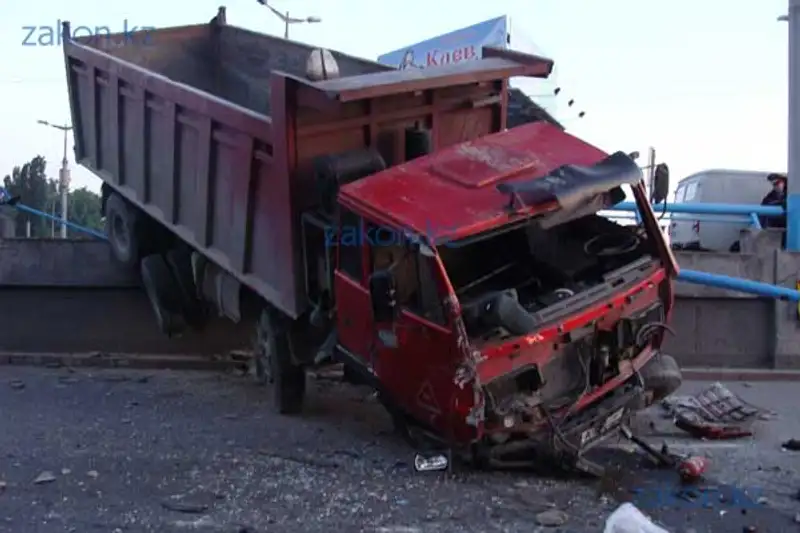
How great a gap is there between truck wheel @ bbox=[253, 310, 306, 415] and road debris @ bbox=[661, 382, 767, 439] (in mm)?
3070

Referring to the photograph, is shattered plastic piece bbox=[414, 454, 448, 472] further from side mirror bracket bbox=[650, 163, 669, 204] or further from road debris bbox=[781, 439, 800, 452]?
road debris bbox=[781, 439, 800, 452]

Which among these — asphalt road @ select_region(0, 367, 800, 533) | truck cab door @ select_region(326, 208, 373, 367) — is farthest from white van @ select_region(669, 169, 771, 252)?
truck cab door @ select_region(326, 208, 373, 367)

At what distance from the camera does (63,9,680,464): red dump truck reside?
5875 mm

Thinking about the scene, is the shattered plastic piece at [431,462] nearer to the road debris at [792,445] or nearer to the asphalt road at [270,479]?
the asphalt road at [270,479]

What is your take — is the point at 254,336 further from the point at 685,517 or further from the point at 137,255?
the point at 685,517

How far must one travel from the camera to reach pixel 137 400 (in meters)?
8.88

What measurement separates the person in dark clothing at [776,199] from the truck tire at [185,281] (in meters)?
6.82

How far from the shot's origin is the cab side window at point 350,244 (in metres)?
6.45

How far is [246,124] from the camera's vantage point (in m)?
7.67

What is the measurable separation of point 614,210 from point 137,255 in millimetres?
5092

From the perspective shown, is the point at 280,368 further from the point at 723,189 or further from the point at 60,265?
the point at 723,189

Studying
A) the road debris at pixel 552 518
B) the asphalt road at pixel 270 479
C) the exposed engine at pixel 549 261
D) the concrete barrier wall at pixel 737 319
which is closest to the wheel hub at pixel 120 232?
the asphalt road at pixel 270 479

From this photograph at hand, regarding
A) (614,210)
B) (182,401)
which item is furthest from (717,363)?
(182,401)

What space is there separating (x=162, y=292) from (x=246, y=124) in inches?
99.2
